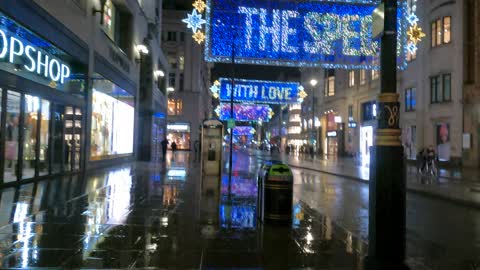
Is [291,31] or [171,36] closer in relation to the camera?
[291,31]

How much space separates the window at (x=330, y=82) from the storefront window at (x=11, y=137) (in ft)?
196

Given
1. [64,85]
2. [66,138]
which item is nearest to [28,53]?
[64,85]

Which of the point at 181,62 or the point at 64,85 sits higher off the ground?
the point at 181,62

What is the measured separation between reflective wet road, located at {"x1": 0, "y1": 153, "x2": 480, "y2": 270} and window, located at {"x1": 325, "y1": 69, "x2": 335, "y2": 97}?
188 ft

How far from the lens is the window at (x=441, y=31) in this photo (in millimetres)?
38312

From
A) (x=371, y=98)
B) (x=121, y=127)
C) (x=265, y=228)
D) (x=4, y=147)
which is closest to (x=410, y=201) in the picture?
(x=265, y=228)

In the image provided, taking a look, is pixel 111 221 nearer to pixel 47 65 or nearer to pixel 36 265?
pixel 36 265

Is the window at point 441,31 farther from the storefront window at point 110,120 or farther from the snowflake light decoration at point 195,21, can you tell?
the snowflake light decoration at point 195,21

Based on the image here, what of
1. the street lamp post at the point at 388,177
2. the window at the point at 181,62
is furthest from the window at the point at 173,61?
the street lamp post at the point at 388,177

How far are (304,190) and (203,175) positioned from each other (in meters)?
5.38

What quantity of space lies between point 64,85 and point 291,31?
9.88 m

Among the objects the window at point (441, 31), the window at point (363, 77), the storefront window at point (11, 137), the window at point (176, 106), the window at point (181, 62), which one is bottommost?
the storefront window at point (11, 137)

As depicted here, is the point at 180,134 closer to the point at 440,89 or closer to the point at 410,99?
the point at 410,99

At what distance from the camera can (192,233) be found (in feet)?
28.5
